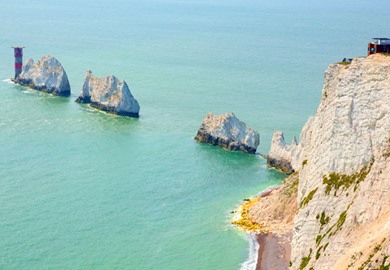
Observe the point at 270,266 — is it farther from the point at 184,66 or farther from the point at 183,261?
the point at 184,66

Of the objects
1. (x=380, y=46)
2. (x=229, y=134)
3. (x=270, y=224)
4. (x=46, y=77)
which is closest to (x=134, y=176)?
(x=229, y=134)

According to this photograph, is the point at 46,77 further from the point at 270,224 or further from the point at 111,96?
the point at 270,224

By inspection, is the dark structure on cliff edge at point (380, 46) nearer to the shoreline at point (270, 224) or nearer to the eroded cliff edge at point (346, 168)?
the eroded cliff edge at point (346, 168)

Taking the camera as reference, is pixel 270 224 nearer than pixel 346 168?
No

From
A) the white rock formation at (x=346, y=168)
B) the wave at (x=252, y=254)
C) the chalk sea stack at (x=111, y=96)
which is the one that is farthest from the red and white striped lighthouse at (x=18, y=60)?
the white rock formation at (x=346, y=168)

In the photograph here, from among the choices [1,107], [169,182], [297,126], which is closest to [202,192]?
[169,182]

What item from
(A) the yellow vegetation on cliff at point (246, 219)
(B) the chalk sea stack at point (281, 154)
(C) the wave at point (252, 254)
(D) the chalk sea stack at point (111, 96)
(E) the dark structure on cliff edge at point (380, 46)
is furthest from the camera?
(D) the chalk sea stack at point (111, 96)
